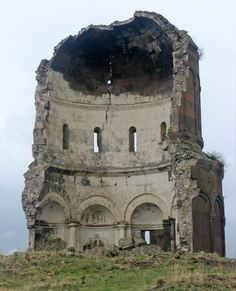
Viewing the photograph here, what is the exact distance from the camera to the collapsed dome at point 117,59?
2688cm

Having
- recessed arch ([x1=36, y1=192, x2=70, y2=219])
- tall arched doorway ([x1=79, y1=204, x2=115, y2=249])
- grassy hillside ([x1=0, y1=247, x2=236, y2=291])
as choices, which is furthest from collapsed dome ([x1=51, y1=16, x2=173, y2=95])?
grassy hillside ([x1=0, y1=247, x2=236, y2=291])

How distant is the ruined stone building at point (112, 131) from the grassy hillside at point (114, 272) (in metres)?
6.62

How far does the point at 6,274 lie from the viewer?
16.6 metres

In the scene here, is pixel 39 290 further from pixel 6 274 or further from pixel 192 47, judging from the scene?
pixel 192 47

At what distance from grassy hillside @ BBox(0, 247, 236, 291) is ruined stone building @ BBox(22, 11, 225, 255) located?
6.62 metres

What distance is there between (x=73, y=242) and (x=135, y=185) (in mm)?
3793

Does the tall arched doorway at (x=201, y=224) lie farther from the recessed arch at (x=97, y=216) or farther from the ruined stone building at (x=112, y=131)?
the recessed arch at (x=97, y=216)

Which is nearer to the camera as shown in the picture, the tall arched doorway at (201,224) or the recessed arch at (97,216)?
the tall arched doorway at (201,224)

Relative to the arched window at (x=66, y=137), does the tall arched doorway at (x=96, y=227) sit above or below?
below

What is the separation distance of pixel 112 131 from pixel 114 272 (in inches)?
521

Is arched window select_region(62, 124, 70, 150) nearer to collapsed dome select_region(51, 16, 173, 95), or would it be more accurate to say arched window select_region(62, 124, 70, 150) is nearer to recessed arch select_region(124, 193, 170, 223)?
collapsed dome select_region(51, 16, 173, 95)

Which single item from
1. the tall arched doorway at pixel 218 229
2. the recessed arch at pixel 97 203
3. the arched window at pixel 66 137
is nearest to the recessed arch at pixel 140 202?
the recessed arch at pixel 97 203

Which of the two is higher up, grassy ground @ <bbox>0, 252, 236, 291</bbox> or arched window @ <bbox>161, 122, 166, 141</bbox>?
arched window @ <bbox>161, 122, 166, 141</bbox>

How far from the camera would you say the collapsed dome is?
26875mm
